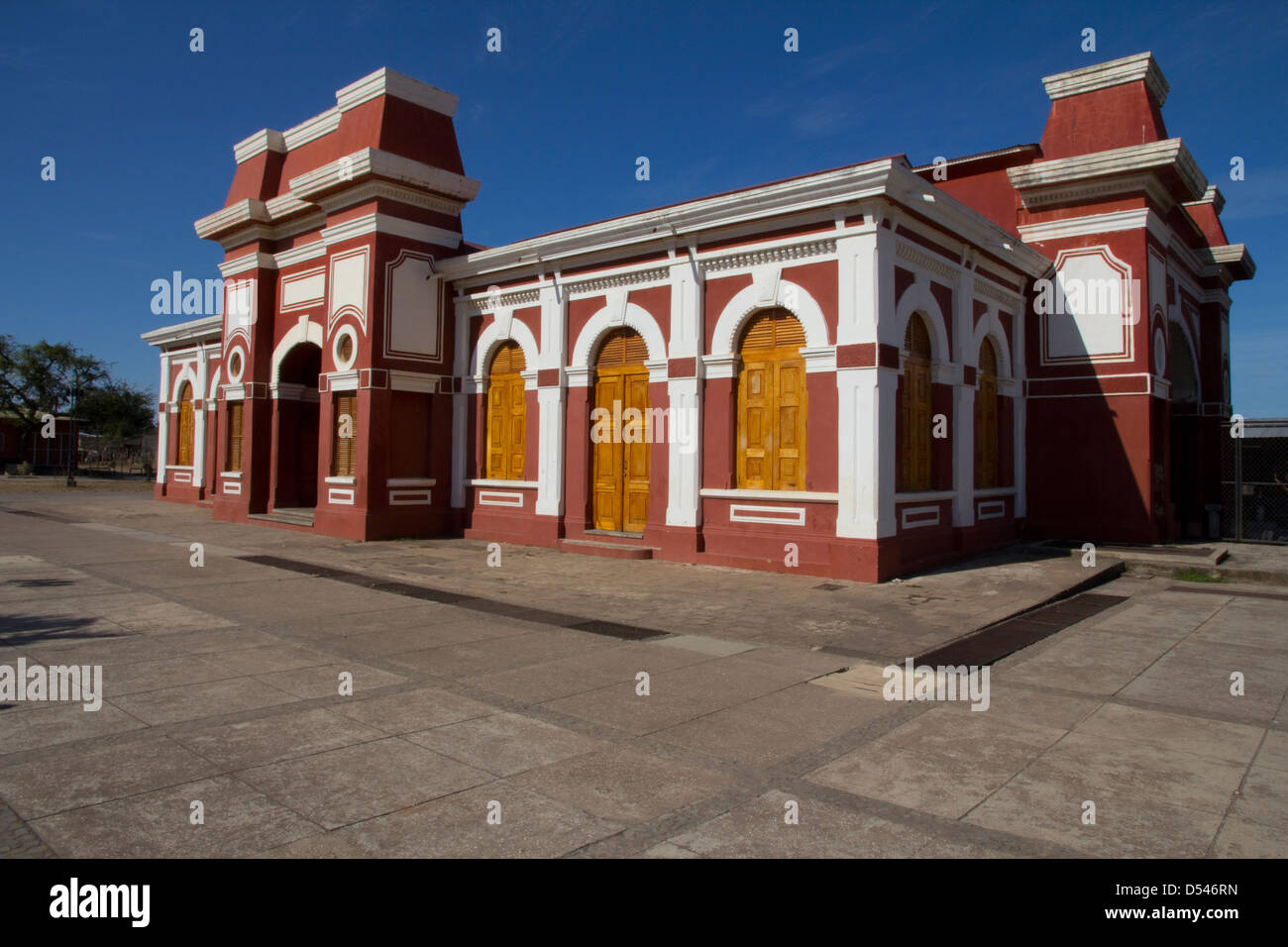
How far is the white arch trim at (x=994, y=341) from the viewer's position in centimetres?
1396

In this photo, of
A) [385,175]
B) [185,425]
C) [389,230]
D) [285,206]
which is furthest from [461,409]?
[185,425]

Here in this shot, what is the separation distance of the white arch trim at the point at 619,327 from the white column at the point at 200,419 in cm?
1540

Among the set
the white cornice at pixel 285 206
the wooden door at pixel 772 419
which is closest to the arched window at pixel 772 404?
the wooden door at pixel 772 419

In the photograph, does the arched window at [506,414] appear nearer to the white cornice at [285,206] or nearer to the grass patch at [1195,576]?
the white cornice at [285,206]

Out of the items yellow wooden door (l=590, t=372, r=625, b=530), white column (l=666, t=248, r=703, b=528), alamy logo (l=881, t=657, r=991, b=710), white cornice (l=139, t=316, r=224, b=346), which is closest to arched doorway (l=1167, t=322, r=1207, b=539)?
white column (l=666, t=248, r=703, b=528)

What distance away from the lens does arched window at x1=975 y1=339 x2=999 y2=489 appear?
14469 mm

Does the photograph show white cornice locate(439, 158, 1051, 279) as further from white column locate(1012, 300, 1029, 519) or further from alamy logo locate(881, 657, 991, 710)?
alamy logo locate(881, 657, 991, 710)

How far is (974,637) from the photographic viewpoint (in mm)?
8016

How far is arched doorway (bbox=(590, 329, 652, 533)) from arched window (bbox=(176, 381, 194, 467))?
17640mm

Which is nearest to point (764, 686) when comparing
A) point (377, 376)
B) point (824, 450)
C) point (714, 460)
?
point (824, 450)

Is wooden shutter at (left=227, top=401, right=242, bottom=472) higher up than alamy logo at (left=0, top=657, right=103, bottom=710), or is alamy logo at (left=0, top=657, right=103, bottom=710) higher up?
wooden shutter at (left=227, top=401, right=242, bottom=472)

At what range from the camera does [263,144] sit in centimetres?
1962
